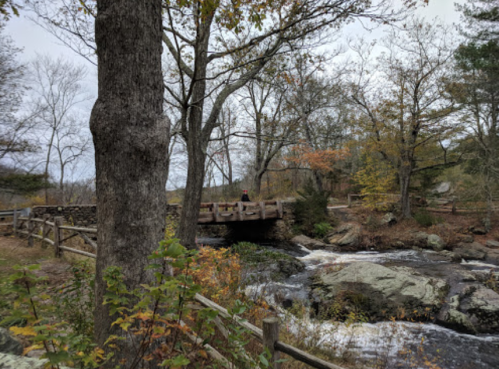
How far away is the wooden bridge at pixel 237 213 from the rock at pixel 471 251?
345 inches

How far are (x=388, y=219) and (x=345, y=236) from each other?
12.8ft

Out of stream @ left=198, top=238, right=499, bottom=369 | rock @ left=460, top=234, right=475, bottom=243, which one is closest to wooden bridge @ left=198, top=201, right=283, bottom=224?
stream @ left=198, top=238, right=499, bottom=369

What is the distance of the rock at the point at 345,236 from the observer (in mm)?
14539

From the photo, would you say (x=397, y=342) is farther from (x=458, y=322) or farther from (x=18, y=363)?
(x=18, y=363)

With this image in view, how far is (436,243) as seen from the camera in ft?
44.5

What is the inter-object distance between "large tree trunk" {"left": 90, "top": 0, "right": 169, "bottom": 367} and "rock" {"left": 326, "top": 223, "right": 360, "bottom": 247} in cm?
1367

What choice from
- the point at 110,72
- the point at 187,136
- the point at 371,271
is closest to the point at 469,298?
the point at 371,271

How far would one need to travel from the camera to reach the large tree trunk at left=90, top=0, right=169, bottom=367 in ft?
7.52

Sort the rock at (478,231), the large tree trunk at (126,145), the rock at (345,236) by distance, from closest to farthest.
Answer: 1. the large tree trunk at (126,145)
2. the rock at (345,236)
3. the rock at (478,231)

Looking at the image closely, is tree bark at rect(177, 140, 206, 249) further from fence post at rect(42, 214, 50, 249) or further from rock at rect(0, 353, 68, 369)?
rock at rect(0, 353, 68, 369)

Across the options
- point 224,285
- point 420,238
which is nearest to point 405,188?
point 420,238

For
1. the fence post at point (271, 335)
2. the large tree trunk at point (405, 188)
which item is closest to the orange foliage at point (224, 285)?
the fence post at point (271, 335)

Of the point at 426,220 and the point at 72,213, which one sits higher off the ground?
the point at 72,213

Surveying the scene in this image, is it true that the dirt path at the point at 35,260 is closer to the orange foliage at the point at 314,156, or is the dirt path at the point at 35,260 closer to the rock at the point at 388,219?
the orange foliage at the point at 314,156
